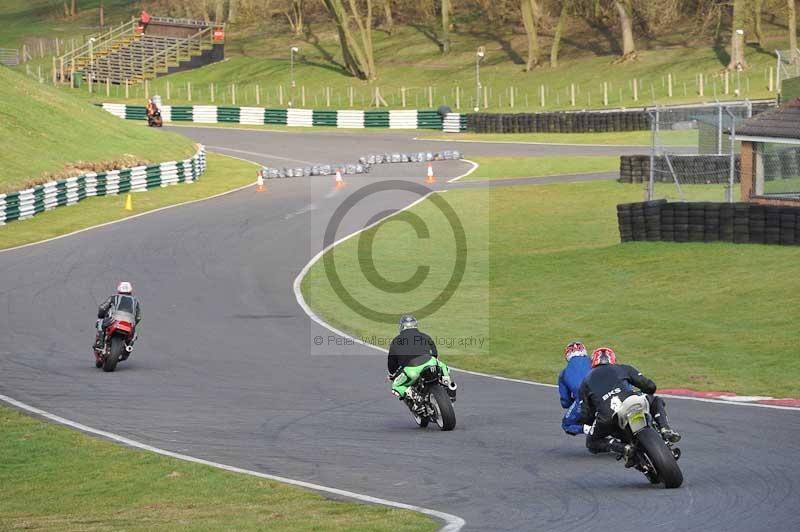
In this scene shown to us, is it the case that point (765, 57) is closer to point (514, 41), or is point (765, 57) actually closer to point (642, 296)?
point (514, 41)

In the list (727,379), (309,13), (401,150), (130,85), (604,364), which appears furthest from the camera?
(309,13)

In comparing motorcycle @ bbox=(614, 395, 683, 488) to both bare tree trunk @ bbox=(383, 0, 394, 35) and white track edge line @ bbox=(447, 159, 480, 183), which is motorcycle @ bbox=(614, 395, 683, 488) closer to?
white track edge line @ bbox=(447, 159, 480, 183)

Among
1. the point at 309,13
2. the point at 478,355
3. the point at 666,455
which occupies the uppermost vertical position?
the point at 309,13

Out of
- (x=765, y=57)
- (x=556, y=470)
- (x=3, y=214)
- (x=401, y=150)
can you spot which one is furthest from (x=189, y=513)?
(x=765, y=57)

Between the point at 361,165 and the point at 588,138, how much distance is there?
1467 centimetres

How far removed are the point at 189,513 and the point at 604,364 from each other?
433cm

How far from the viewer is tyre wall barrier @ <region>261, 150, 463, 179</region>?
52.8 m

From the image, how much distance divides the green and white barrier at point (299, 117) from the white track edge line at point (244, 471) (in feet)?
185

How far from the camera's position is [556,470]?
12844 millimetres

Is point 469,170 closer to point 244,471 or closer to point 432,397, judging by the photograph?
point 432,397

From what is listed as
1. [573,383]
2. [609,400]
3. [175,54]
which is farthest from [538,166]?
[175,54]

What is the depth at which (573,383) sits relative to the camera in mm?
13977

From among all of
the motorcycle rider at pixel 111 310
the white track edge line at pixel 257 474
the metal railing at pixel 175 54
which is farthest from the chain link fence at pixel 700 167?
the metal railing at pixel 175 54

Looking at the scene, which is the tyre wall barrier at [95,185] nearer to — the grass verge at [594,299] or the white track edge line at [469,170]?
the white track edge line at [469,170]
